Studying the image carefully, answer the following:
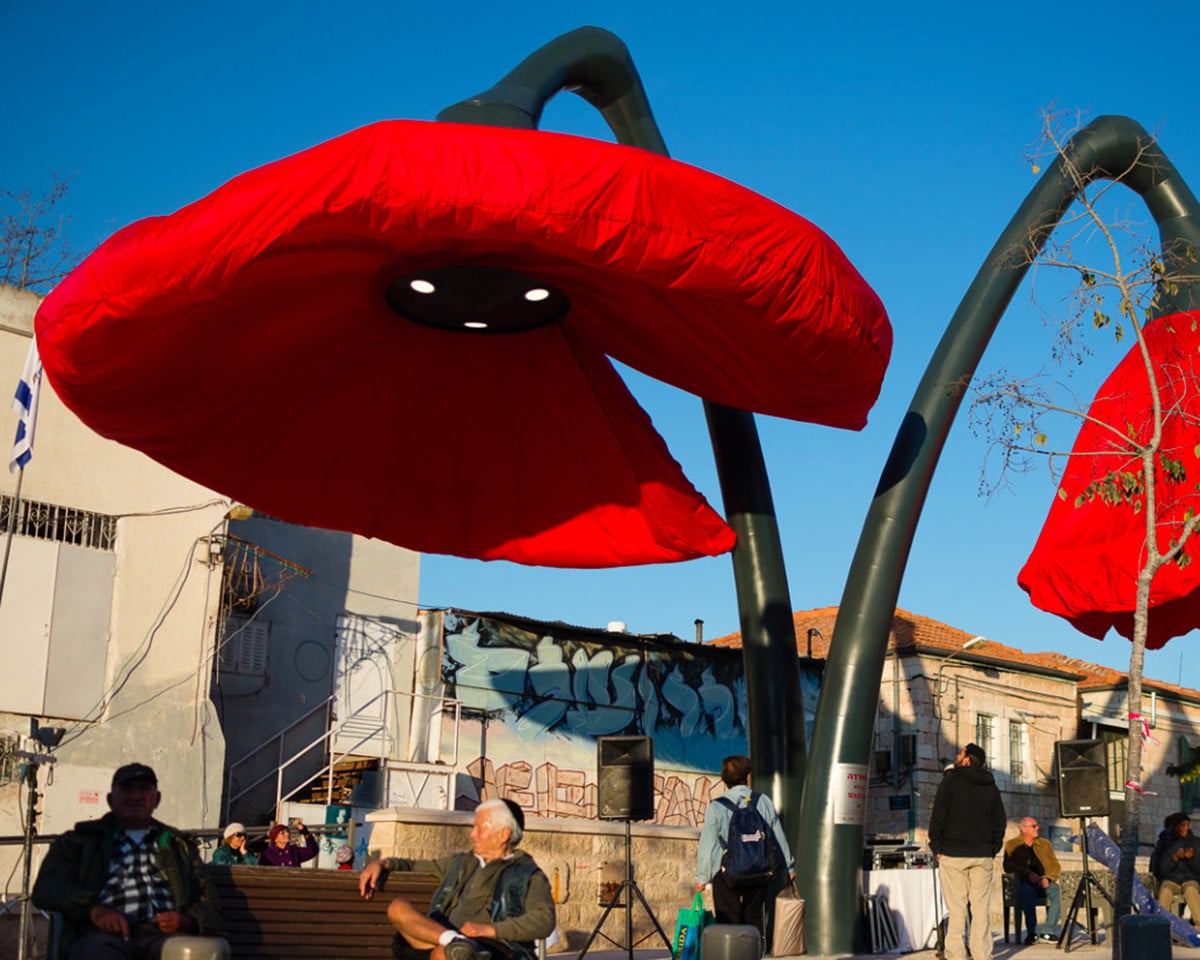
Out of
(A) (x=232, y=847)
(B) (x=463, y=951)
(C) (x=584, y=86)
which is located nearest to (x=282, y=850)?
(A) (x=232, y=847)

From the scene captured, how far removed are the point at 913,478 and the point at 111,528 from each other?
15.4 meters

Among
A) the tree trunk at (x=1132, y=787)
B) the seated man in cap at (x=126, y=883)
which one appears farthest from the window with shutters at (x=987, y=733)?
the seated man in cap at (x=126, y=883)

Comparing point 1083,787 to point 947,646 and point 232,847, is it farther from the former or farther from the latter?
Answer: point 947,646

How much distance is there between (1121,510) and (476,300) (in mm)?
6959

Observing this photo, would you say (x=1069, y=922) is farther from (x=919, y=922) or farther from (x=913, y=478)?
(x=913, y=478)

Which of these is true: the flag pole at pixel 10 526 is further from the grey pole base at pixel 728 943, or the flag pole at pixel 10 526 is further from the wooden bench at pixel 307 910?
the grey pole base at pixel 728 943

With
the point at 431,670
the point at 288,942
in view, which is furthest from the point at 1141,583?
the point at 431,670

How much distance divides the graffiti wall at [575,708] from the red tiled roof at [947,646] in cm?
A: 601

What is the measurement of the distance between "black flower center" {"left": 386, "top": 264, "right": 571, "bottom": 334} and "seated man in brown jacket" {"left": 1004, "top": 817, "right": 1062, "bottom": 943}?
1064cm

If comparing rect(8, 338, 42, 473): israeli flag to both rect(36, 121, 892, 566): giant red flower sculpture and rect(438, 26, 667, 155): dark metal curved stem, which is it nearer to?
rect(36, 121, 892, 566): giant red flower sculpture

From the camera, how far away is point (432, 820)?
53.4 feet

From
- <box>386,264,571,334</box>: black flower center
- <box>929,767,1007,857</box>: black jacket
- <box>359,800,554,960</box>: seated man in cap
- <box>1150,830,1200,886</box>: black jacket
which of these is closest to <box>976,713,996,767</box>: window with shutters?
<box>1150,830,1200,886</box>: black jacket

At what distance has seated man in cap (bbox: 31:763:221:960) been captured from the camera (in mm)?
7148

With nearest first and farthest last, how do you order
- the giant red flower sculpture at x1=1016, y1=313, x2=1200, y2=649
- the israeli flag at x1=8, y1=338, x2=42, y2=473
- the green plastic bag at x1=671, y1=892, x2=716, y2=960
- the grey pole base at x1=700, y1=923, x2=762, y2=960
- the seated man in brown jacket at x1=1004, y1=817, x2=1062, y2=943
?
the grey pole base at x1=700, y1=923, x2=762, y2=960, the green plastic bag at x1=671, y1=892, x2=716, y2=960, the giant red flower sculpture at x1=1016, y1=313, x2=1200, y2=649, the seated man in brown jacket at x1=1004, y1=817, x2=1062, y2=943, the israeli flag at x1=8, y1=338, x2=42, y2=473
